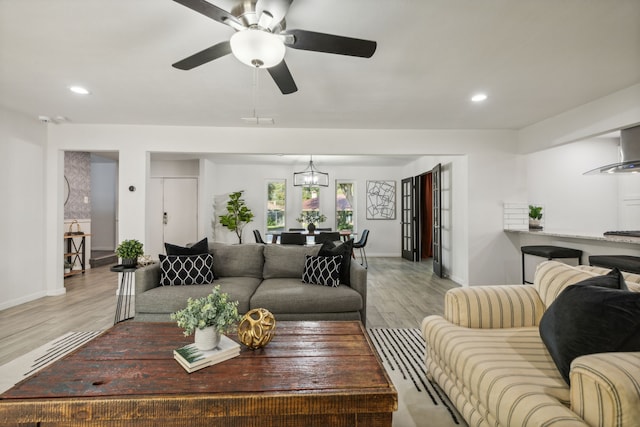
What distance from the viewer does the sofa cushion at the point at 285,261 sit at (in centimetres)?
334

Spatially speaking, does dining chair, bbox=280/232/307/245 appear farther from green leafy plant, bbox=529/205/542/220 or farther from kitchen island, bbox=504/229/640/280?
green leafy plant, bbox=529/205/542/220

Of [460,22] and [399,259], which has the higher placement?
[460,22]

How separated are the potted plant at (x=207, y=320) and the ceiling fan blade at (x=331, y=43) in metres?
1.41

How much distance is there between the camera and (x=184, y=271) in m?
2.95

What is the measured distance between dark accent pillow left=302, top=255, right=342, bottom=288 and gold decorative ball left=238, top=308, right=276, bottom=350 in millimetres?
1424

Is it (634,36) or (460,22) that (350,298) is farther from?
(634,36)

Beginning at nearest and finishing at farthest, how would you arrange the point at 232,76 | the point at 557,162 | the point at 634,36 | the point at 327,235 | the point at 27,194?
the point at 634,36
the point at 232,76
the point at 27,194
the point at 557,162
the point at 327,235

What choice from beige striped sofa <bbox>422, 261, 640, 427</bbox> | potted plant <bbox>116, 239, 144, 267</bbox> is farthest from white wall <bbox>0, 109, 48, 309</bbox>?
beige striped sofa <bbox>422, 261, 640, 427</bbox>

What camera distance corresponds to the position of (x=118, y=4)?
1860 millimetres

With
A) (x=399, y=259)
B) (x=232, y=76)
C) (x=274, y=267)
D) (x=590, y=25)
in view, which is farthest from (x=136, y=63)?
(x=399, y=259)

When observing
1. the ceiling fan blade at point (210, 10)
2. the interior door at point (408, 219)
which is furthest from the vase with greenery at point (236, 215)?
the ceiling fan blade at point (210, 10)

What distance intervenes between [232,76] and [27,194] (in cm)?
343

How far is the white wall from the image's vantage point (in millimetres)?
3725

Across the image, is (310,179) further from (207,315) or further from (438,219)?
(207,315)
